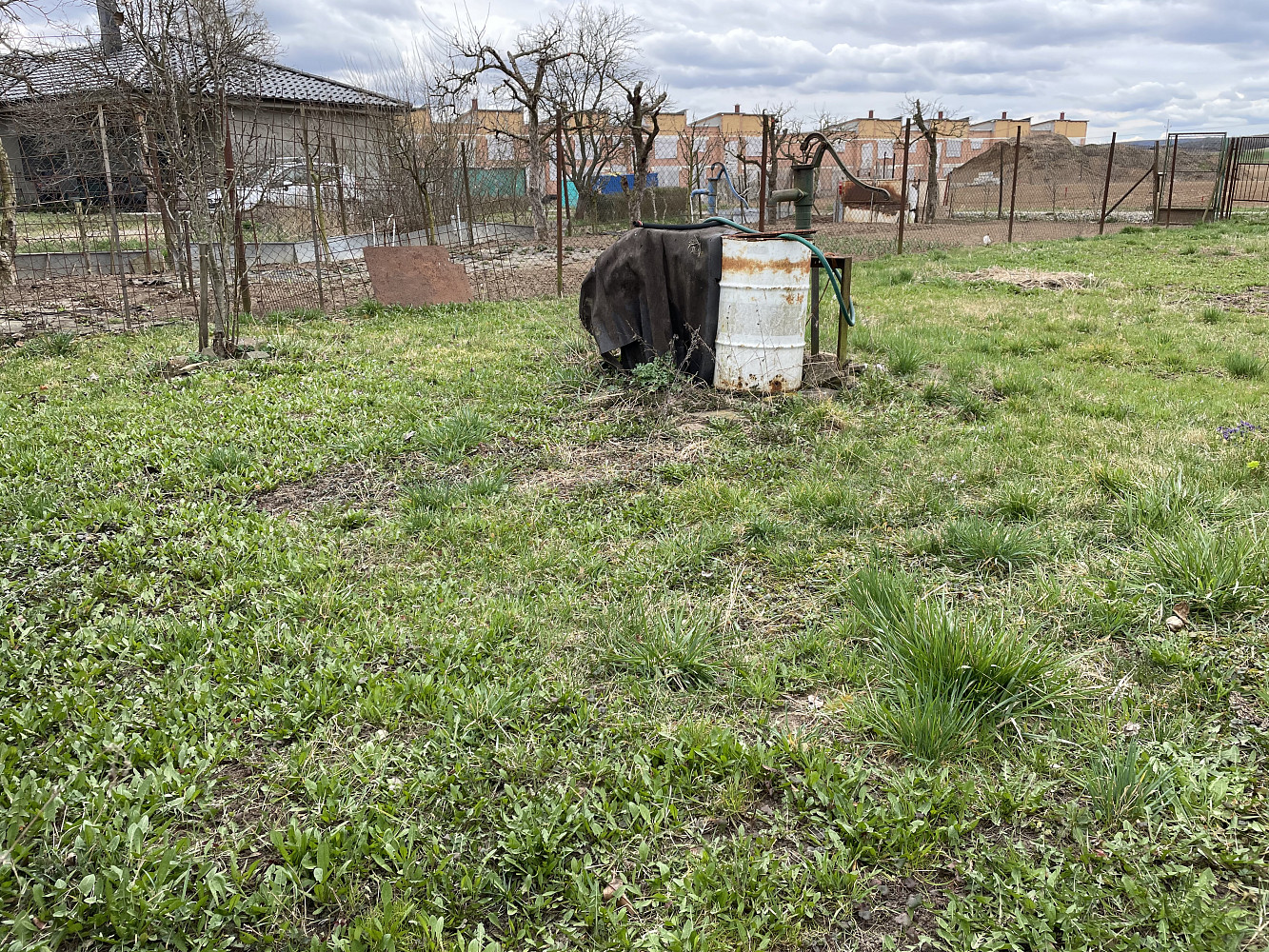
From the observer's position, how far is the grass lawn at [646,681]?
1731mm

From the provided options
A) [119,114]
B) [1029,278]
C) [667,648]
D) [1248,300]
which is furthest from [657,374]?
[119,114]

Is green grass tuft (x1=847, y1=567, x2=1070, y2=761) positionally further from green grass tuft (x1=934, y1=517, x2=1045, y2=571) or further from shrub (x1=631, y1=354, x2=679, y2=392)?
shrub (x1=631, y1=354, x2=679, y2=392)

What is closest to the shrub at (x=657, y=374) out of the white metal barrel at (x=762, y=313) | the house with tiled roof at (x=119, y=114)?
the white metal barrel at (x=762, y=313)

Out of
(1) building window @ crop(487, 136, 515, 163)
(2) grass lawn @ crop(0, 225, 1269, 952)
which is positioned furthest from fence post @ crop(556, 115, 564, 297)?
(1) building window @ crop(487, 136, 515, 163)

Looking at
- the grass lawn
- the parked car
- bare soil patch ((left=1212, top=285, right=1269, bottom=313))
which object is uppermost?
the parked car

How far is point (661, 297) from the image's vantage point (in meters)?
5.47

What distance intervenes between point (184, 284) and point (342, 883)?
33.8 feet

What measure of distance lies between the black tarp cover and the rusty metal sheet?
181 inches

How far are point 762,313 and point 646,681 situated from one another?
10.5 feet

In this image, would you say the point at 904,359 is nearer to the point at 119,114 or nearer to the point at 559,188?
the point at 559,188

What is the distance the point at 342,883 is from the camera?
5.88ft

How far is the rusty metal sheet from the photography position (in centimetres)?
958

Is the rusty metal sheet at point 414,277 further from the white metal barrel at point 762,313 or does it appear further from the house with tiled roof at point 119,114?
the white metal barrel at point 762,313

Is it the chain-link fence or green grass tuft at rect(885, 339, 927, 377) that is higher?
the chain-link fence
